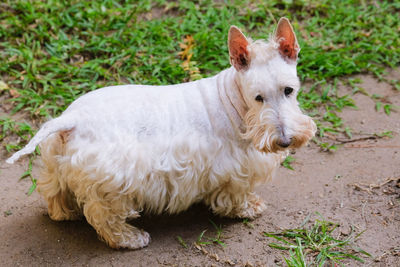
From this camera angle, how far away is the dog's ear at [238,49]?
131 inches

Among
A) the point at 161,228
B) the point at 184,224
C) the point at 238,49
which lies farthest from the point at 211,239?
the point at 238,49

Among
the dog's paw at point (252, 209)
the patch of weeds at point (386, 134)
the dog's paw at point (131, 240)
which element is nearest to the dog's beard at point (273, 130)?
the dog's paw at point (252, 209)

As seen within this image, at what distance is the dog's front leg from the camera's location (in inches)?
150

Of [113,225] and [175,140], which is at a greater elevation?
[175,140]

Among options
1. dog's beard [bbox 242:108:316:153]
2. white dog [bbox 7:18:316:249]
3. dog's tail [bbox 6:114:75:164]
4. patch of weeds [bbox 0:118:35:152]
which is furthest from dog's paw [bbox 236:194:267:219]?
patch of weeds [bbox 0:118:35:152]

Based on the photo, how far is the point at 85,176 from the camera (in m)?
3.29

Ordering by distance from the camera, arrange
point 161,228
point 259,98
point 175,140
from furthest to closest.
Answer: point 161,228
point 175,140
point 259,98

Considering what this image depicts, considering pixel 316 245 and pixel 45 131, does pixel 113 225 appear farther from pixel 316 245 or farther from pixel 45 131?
pixel 316 245

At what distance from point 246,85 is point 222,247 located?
1.31 m

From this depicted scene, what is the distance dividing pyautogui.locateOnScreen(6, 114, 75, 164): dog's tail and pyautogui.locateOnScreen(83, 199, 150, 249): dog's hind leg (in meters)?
0.57

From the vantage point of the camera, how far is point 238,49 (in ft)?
11.0

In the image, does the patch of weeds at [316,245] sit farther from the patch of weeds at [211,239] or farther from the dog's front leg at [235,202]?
the patch of weeds at [211,239]

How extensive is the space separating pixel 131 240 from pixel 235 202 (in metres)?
0.89

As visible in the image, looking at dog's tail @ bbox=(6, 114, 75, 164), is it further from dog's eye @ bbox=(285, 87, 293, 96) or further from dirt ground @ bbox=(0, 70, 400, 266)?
dog's eye @ bbox=(285, 87, 293, 96)
